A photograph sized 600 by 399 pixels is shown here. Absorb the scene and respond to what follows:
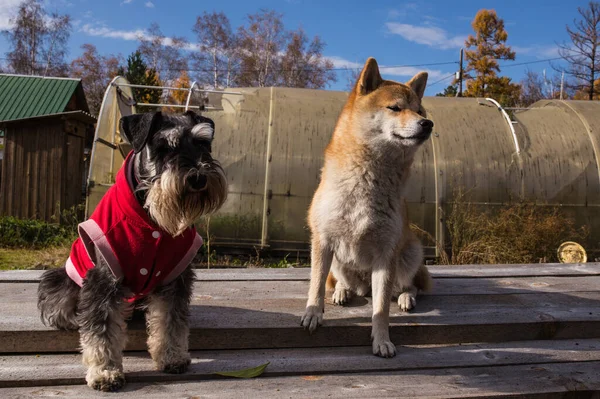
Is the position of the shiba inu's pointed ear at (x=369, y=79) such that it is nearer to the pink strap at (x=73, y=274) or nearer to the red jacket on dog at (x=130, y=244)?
the red jacket on dog at (x=130, y=244)

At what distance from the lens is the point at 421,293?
364 cm

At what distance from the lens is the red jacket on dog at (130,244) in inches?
94.9

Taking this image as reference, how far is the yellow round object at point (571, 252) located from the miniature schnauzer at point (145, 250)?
23.5 ft

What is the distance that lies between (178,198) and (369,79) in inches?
65.3

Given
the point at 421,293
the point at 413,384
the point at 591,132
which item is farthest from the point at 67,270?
the point at 591,132

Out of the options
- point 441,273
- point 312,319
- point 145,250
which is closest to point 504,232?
point 441,273

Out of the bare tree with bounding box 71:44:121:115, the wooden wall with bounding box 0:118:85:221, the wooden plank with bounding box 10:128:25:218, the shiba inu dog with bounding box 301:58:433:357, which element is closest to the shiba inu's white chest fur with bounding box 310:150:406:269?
the shiba inu dog with bounding box 301:58:433:357

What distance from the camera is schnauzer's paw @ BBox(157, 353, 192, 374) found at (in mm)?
2461

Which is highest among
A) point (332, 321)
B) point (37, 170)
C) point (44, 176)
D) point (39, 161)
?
point (39, 161)

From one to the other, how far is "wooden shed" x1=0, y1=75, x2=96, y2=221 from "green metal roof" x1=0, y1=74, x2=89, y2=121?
3cm

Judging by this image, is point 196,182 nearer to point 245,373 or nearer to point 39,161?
point 245,373

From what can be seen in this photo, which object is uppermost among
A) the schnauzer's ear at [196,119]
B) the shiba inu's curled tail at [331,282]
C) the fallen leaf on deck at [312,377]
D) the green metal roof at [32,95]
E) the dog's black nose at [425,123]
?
A: the green metal roof at [32,95]

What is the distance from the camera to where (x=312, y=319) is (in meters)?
2.87

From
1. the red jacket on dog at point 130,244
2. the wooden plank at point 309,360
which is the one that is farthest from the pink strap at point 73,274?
the wooden plank at point 309,360
